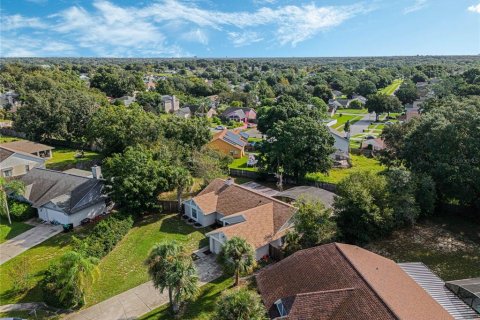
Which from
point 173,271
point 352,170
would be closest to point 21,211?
point 173,271

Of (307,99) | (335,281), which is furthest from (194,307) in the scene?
(307,99)

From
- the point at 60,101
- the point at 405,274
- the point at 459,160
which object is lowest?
the point at 405,274

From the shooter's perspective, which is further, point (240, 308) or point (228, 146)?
point (228, 146)

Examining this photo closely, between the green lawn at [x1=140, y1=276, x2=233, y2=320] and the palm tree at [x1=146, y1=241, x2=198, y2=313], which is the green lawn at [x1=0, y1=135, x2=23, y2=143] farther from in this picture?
the palm tree at [x1=146, y1=241, x2=198, y2=313]

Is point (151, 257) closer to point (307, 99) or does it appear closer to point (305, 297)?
point (305, 297)

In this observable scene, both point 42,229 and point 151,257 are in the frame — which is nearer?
point 151,257

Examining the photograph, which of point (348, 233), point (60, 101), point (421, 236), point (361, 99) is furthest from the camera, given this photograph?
point (361, 99)

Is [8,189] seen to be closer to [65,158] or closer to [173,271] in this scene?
[65,158]
